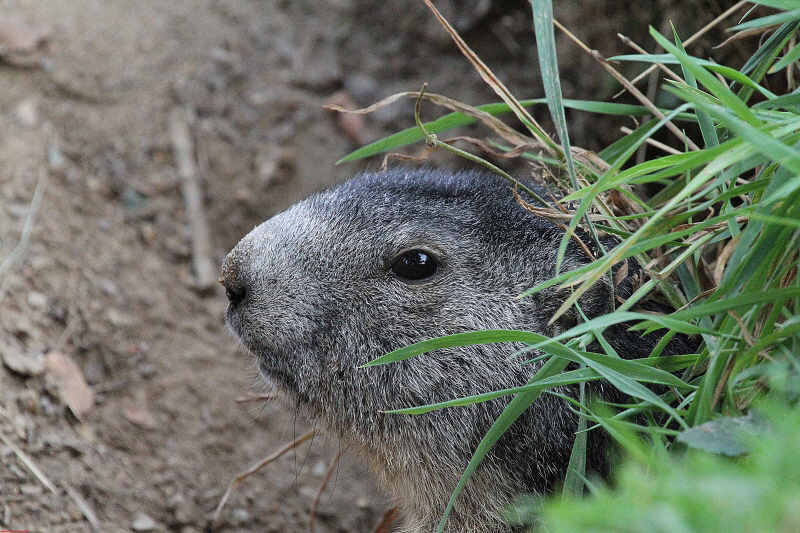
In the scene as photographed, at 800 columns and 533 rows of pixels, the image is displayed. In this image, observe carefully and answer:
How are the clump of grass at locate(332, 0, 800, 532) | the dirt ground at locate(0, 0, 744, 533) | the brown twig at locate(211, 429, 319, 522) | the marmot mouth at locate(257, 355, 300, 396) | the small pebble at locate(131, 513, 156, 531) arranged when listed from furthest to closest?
the dirt ground at locate(0, 0, 744, 533) < the small pebble at locate(131, 513, 156, 531) < the brown twig at locate(211, 429, 319, 522) < the marmot mouth at locate(257, 355, 300, 396) < the clump of grass at locate(332, 0, 800, 532)

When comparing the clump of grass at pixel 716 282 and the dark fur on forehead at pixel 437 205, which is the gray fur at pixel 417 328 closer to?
the dark fur on forehead at pixel 437 205

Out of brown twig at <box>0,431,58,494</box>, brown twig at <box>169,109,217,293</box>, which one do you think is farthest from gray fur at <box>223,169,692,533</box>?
brown twig at <box>169,109,217,293</box>

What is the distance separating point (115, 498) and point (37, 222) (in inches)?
69.9

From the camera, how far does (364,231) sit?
2924mm

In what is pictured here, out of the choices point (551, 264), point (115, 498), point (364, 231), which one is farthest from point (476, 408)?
point (115, 498)

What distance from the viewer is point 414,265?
2.88 metres

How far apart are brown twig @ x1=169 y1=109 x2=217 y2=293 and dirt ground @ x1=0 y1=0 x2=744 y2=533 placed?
0.17 feet

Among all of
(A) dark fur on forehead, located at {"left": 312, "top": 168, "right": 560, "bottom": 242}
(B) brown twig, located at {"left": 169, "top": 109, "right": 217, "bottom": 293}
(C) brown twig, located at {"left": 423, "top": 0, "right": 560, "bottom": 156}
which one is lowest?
(B) brown twig, located at {"left": 169, "top": 109, "right": 217, "bottom": 293}

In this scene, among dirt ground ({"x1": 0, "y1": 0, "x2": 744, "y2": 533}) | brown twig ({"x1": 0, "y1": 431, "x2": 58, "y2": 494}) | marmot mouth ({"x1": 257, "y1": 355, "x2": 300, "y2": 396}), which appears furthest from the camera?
dirt ground ({"x1": 0, "y1": 0, "x2": 744, "y2": 533})

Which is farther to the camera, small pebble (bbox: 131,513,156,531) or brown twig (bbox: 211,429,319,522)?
small pebble (bbox: 131,513,156,531)

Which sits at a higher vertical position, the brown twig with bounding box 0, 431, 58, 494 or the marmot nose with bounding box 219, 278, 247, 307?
the marmot nose with bounding box 219, 278, 247, 307

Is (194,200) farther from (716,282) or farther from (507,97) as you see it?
(716,282)

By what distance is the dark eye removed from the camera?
9.43 feet

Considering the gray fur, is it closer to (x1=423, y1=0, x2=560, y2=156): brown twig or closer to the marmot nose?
the marmot nose
